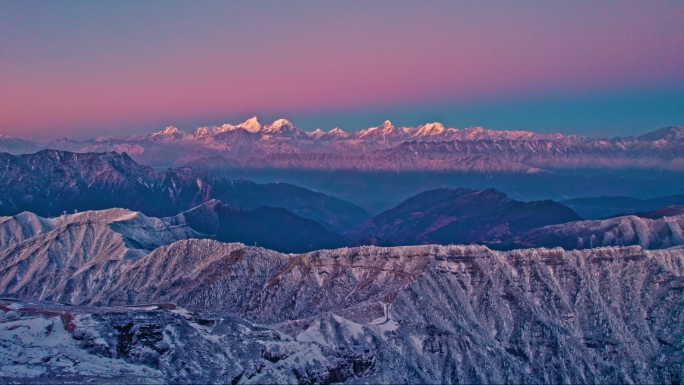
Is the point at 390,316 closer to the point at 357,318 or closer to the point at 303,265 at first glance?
the point at 357,318

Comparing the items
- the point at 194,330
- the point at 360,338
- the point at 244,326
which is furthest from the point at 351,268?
the point at 194,330

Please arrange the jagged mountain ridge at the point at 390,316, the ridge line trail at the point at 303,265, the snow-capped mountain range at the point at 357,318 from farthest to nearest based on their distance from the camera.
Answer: the ridge line trail at the point at 303,265 < the jagged mountain ridge at the point at 390,316 < the snow-capped mountain range at the point at 357,318

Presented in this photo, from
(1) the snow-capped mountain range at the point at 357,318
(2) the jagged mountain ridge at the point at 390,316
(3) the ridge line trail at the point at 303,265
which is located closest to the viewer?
(1) the snow-capped mountain range at the point at 357,318

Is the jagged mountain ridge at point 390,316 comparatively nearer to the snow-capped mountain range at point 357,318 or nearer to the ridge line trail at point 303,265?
the snow-capped mountain range at point 357,318

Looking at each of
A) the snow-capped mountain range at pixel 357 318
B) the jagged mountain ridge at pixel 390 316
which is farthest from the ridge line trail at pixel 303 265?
the snow-capped mountain range at pixel 357 318

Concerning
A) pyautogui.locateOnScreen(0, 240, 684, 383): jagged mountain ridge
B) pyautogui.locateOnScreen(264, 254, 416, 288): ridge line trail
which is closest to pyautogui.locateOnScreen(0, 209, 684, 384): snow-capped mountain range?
pyautogui.locateOnScreen(0, 240, 684, 383): jagged mountain ridge

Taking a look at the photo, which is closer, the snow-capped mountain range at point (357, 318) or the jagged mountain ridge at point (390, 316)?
the snow-capped mountain range at point (357, 318)

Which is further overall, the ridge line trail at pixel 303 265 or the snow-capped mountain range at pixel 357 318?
the ridge line trail at pixel 303 265

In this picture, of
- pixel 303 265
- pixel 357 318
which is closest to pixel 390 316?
pixel 357 318

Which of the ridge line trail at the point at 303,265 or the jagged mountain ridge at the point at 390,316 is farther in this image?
the ridge line trail at the point at 303,265
